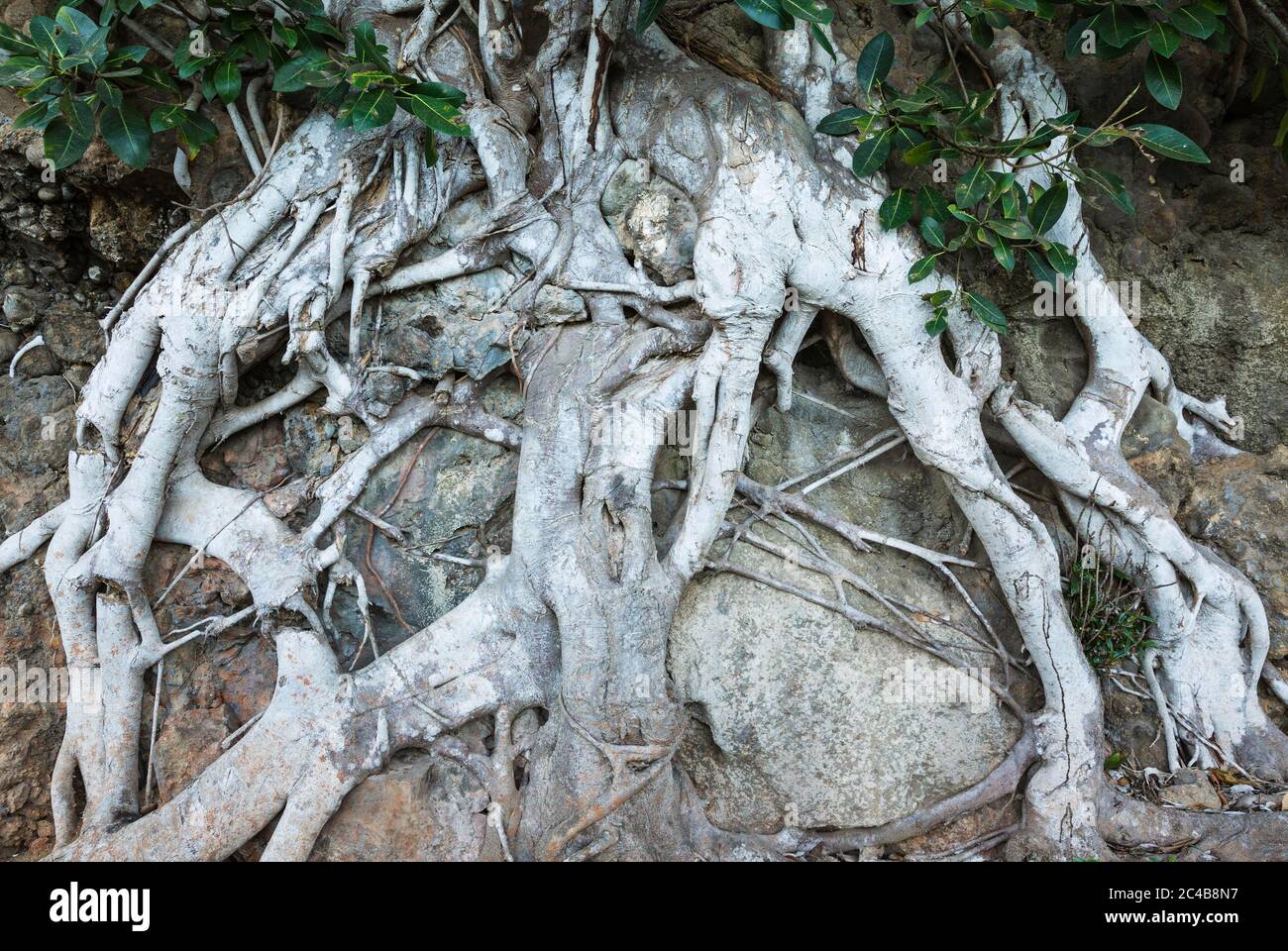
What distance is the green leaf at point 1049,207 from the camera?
3.01 m

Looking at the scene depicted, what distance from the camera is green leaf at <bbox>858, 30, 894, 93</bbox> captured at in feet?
9.61

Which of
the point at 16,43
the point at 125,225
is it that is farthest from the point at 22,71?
the point at 125,225

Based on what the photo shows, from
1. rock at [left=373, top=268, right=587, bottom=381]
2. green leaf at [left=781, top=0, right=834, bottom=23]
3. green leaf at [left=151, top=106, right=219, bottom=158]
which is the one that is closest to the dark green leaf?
green leaf at [left=151, top=106, right=219, bottom=158]

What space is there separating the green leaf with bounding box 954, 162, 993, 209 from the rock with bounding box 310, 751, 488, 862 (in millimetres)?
2522

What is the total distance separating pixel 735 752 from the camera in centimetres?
326

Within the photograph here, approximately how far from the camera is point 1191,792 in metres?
3.24

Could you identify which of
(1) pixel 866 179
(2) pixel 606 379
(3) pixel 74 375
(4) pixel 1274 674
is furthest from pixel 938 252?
(3) pixel 74 375

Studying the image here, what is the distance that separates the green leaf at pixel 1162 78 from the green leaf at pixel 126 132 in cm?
325

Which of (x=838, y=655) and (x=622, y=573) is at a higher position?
(x=622, y=573)

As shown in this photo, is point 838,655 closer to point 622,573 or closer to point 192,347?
point 622,573

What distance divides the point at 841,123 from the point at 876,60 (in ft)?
0.68

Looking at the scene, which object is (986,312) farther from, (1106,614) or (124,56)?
(124,56)

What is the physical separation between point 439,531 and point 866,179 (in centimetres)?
196

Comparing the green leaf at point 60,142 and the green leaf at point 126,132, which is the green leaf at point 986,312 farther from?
the green leaf at point 60,142
